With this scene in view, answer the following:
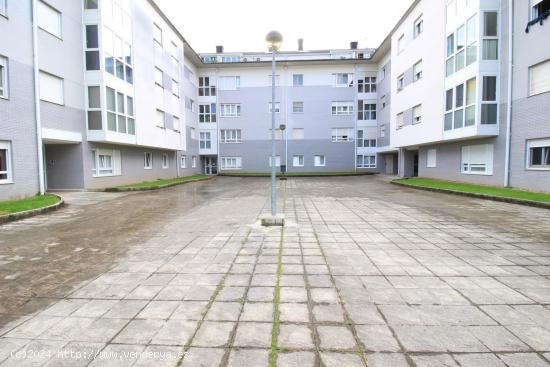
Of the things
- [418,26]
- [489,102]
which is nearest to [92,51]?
[489,102]

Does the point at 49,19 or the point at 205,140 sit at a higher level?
the point at 49,19

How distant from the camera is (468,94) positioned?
1691 centimetres

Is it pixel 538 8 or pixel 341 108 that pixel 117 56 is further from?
pixel 341 108

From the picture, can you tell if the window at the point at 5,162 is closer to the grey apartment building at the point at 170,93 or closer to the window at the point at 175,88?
the grey apartment building at the point at 170,93

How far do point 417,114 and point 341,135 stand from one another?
46.8 feet

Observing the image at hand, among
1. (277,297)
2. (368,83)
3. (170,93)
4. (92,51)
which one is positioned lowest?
(277,297)

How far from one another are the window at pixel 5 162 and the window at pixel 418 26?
24.8m

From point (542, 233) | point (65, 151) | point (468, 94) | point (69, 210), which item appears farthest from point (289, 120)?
point (542, 233)

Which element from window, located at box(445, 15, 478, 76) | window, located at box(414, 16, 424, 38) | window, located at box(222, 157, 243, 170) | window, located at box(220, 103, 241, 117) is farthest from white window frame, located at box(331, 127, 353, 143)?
window, located at box(445, 15, 478, 76)

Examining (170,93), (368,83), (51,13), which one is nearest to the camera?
(51,13)

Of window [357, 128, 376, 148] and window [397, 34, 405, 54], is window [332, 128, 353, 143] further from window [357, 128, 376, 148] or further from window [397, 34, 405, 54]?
window [397, 34, 405, 54]

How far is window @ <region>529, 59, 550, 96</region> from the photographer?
1325 cm

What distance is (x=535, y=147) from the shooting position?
13.9 meters

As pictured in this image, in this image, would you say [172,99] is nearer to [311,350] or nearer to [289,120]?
[289,120]
